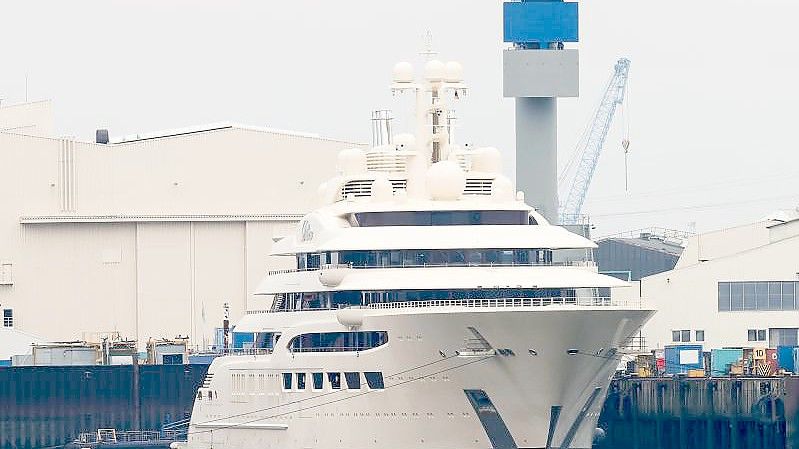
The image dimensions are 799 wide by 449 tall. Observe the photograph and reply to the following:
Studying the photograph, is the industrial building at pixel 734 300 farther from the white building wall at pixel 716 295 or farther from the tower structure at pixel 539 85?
the tower structure at pixel 539 85

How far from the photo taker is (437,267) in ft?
250

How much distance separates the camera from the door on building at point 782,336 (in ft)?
355

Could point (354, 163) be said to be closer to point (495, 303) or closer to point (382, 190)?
point (382, 190)

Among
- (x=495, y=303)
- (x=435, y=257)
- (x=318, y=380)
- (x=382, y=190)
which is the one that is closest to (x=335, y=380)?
(x=318, y=380)

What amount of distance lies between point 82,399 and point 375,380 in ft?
119

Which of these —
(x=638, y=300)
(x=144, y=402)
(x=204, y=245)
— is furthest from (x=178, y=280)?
(x=638, y=300)

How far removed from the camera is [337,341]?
75875mm

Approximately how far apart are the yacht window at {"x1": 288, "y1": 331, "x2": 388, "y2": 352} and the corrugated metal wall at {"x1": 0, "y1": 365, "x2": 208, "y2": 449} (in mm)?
30556

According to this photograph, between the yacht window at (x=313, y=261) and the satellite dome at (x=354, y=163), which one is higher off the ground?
the satellite dome at (x=354, y=163)

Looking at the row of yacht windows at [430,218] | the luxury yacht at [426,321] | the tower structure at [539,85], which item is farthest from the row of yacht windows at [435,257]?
the tower structure at [539,85]

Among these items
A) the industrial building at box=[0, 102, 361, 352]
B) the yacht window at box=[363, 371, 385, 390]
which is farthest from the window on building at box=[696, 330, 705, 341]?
the yacht window at box=[363, 371, 385, 390]

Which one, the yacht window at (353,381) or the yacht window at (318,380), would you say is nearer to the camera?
the yacht window at (353,381)

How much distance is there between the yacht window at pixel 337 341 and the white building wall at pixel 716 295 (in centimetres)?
3427

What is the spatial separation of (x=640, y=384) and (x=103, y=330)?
38.9 meters
